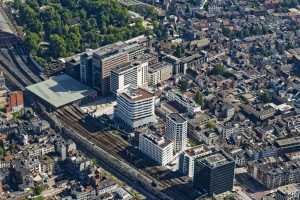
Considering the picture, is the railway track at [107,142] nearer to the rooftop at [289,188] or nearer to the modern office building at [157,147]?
the modern office building at [157,147]

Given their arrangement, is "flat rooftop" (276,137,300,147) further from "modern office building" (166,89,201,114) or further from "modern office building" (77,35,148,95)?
"modern office building" (77,35,148,95)

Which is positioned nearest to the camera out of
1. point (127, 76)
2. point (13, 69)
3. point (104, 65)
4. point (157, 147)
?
point (157, 147)

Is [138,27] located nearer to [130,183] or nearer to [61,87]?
[61,87]

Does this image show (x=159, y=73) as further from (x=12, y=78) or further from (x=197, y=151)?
(x=197, y=151)

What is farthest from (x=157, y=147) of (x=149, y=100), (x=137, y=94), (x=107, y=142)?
(x=137, y=94)

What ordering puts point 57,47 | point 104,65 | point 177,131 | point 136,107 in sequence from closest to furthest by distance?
point 177,131
point 136,107
point 104,65
point 57,47
